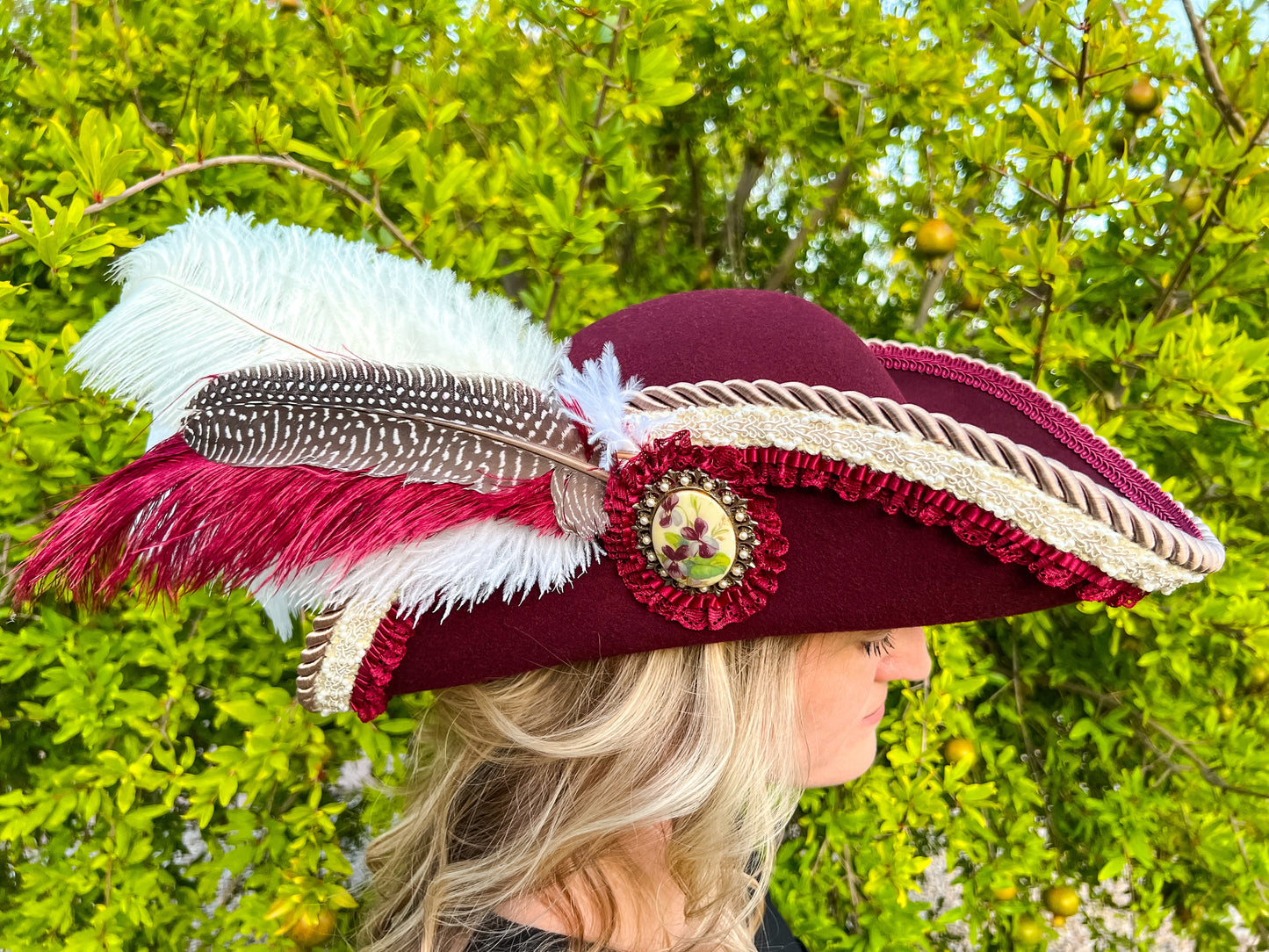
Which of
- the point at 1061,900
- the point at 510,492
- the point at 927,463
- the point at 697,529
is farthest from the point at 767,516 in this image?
the point at 1061,900

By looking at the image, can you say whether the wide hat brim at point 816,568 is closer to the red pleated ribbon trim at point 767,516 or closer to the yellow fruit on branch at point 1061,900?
the red pleated ribbon trim at point 767,516

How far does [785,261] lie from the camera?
2307 millimetres

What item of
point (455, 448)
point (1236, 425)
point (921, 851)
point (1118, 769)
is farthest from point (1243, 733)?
point (455, 448)

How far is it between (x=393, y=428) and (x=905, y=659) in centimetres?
85

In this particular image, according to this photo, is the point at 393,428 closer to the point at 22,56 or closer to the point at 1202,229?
the point at 1202,229

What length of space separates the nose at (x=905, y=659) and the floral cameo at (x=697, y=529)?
41 centimetres

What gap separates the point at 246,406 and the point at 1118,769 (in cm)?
218

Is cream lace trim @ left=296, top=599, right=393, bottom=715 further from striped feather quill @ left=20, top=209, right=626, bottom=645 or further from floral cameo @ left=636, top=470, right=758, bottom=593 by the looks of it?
floral cameo @ left=636, top=470, right=758, bottom=593

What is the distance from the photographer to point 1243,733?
5.69 feet

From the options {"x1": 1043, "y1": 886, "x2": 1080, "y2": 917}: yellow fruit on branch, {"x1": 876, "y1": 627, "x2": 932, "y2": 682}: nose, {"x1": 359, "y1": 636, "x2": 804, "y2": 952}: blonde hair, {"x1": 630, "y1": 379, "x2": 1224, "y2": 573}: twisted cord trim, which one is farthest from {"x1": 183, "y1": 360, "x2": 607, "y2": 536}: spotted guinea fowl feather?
{"x1": 1043, "y1": 886, "x2": 1080, "y2": 917}: yellow fruit on branch

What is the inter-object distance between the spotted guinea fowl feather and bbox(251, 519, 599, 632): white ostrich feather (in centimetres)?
4

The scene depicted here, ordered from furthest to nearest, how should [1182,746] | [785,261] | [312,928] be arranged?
[785,261] < [1182,746] < [312,928]

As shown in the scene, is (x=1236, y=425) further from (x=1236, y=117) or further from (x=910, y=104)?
(x=910, y=104)

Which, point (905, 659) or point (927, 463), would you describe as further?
point (905, 659)
